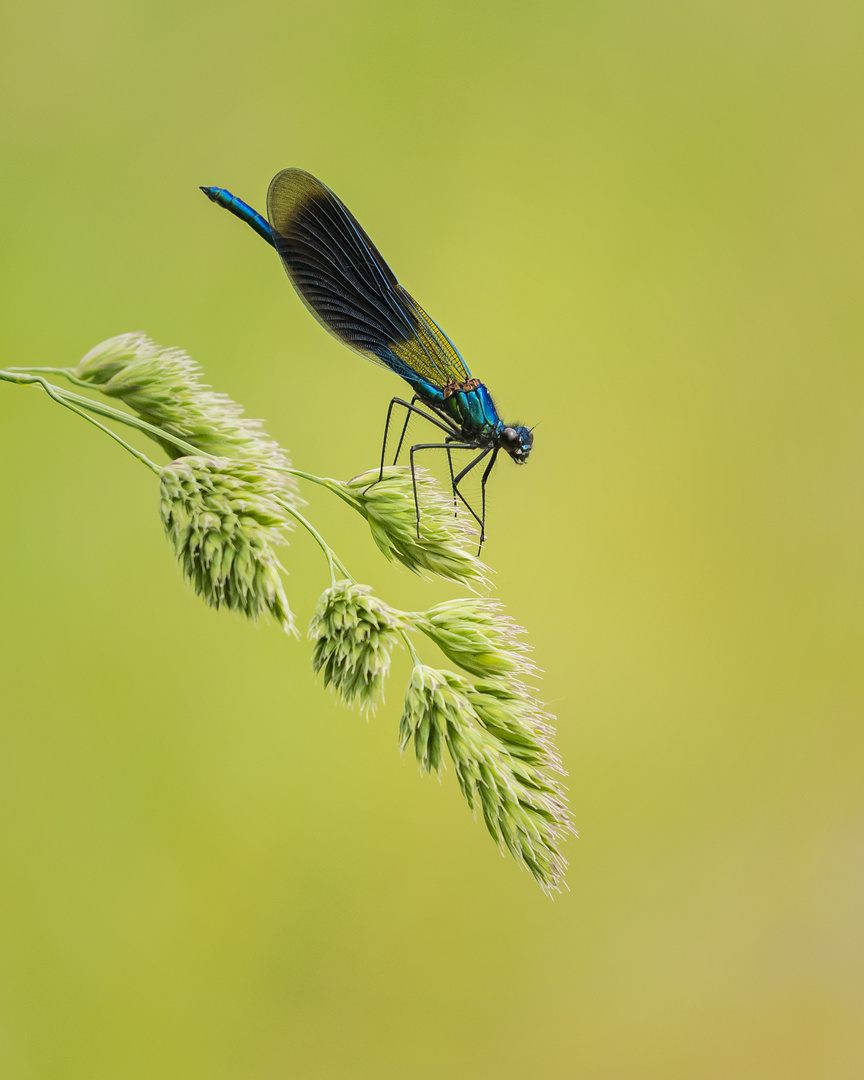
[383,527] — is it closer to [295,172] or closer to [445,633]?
[445,633]

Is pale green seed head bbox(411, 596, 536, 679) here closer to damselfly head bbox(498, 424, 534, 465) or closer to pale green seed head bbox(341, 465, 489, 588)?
pale green seed head bbox(341, 465, 489, 588)

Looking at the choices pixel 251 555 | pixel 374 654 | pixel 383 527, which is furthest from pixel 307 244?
pixel 374 654

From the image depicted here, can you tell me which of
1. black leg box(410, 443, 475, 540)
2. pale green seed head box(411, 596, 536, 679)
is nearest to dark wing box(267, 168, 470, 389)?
black leg box(410, 443, 475, 540)

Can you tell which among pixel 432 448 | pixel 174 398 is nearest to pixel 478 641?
pixel 432 448

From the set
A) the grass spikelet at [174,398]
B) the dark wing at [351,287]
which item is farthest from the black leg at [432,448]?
the grass spikelet at [174,398]

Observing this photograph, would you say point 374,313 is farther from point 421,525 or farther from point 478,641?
point 478,641

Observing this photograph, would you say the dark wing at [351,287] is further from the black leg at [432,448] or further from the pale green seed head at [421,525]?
the pale green seed head at [421,525]
